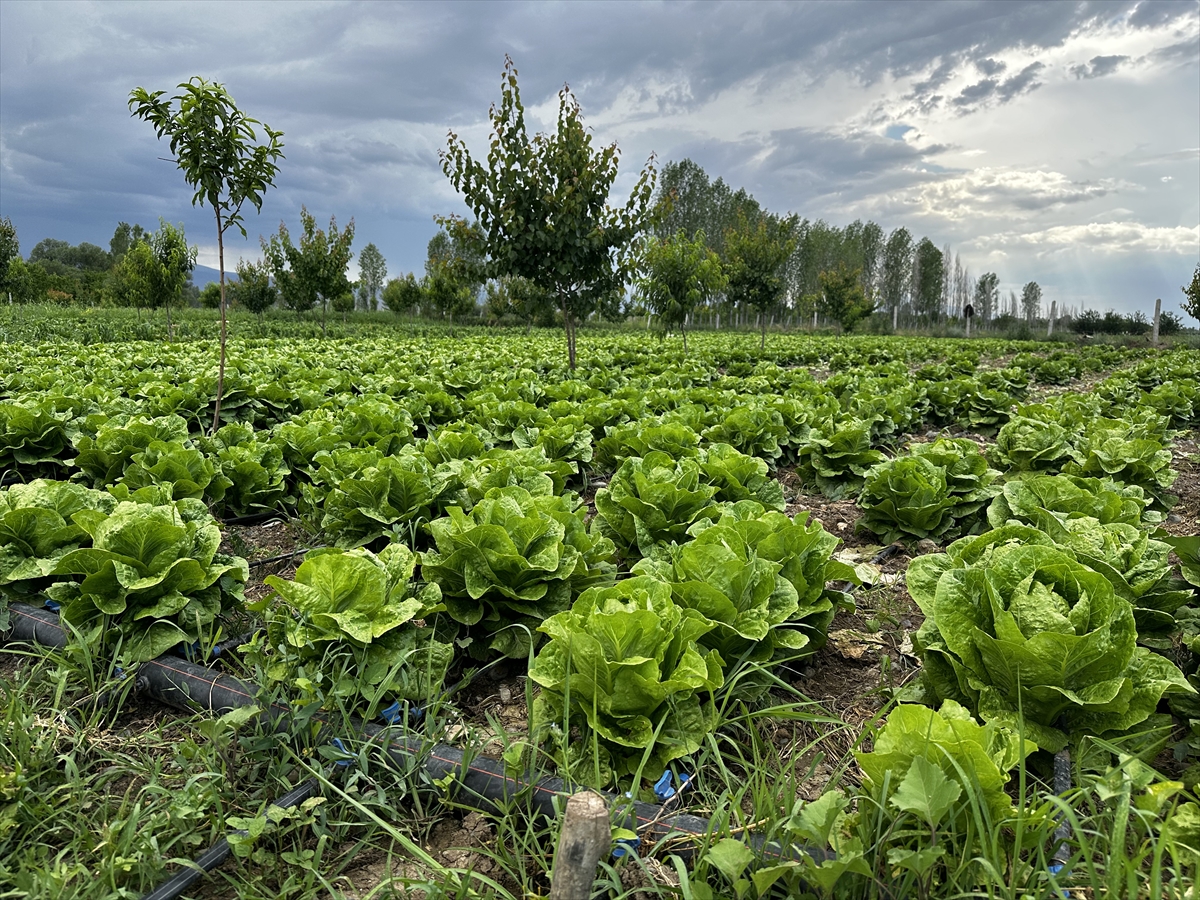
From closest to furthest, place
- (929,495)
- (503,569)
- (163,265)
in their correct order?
(503,569), (929,495), (163,265)

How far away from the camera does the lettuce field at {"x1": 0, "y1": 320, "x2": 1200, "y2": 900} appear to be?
61.7 inches

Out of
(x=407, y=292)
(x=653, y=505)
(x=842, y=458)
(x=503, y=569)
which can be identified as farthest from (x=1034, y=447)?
(x=407, y=292)

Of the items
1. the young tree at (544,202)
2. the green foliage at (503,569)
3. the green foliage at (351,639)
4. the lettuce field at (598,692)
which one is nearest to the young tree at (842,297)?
the young tree at (544,202)

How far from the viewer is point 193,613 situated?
2.70 m

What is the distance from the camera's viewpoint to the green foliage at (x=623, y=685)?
195 centimetres

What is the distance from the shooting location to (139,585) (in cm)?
252

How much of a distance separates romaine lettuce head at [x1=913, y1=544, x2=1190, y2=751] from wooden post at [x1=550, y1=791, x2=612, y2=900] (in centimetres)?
134

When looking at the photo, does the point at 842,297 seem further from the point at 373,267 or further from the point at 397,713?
the point at 373,267

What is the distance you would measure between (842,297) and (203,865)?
146 ft

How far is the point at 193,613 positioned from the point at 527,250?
9.68 m

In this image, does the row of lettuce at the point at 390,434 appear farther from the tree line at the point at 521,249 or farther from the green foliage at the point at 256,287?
the green foliage at the point at 256,287

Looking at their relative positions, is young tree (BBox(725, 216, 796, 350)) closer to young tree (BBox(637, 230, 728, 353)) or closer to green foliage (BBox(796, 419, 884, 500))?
young tree (BBox(637, 230, 728, 353))

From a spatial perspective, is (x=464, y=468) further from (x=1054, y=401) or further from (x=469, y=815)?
(x=1054, y=401)

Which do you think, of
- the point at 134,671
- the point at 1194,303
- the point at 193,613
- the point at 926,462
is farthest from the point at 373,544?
the point at 1194,303
